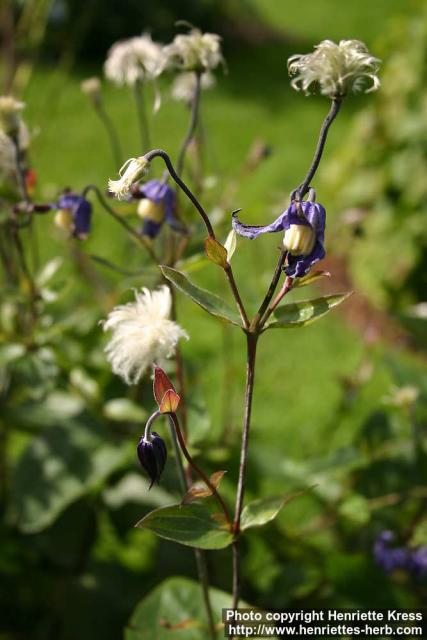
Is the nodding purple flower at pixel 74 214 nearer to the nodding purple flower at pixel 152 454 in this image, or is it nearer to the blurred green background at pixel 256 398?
the blurred green background at pixel 256 398

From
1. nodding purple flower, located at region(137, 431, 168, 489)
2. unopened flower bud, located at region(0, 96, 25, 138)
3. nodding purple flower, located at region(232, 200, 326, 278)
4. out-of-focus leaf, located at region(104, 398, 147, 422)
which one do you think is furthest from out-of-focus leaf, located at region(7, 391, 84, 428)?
nodding purple flower, located at region(232, 200, 326, 278)

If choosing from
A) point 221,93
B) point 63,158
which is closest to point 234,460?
point 63,158

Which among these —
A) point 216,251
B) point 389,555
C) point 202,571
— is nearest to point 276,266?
point 216,251

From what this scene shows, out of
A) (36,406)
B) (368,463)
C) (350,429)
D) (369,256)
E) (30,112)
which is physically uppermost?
(30,112)

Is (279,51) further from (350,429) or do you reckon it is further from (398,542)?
(398,542)

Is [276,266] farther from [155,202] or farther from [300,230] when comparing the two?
[155,202]

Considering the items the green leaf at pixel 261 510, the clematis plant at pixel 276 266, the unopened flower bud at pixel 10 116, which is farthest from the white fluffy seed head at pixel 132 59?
the green leaf at pixel 261 510
